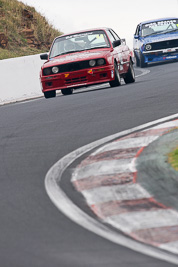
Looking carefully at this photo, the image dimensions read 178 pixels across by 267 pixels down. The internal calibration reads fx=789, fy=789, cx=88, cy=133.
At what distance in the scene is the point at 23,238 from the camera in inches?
192

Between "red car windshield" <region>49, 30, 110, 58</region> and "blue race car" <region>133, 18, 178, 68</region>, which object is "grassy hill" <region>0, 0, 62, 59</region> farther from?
"red car windshield" <region>49, 30, 110, 58</region>

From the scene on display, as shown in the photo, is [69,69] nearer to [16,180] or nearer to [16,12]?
[16,180]

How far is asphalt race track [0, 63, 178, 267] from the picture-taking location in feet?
14.4

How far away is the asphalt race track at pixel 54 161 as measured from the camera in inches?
172

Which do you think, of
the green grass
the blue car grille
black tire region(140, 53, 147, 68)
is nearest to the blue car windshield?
the blue car grille

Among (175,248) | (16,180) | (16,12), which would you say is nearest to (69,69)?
(16,180)

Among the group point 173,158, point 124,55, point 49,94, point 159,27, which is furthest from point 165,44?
point 173,158

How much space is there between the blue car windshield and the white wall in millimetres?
7193

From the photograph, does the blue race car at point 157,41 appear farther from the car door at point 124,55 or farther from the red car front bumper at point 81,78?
the red car front bumper at point 81,78

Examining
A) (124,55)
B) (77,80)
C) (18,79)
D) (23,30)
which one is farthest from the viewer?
(23,30)

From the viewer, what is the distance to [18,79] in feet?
63.7

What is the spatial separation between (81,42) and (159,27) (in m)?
10.1

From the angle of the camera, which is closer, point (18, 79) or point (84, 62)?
point (84, 62)

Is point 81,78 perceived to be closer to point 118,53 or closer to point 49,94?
point 49,94
